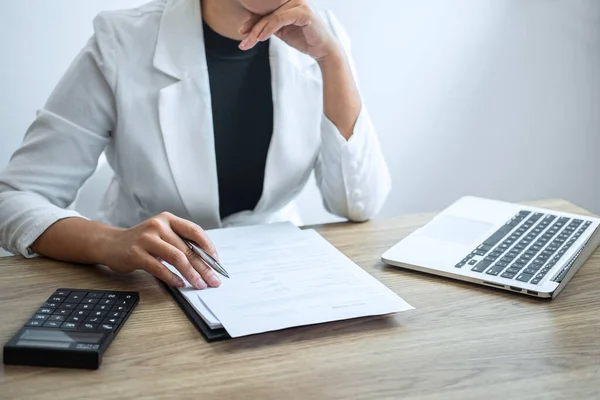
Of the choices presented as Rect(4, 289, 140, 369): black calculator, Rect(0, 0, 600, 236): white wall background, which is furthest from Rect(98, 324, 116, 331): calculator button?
Rect(0, 0, 600, 236): white wall background

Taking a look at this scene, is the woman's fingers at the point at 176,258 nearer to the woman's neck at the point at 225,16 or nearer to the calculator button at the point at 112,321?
the calculator button at the point at 112,321

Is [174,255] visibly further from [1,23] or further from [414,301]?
[1,23]

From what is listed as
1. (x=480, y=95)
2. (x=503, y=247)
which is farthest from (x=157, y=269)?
(x=480, y=95)

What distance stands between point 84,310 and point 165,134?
0.50m

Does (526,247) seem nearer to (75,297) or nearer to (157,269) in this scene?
(157,269)

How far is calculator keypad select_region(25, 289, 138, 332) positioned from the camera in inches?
32.8

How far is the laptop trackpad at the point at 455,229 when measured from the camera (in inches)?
45.6

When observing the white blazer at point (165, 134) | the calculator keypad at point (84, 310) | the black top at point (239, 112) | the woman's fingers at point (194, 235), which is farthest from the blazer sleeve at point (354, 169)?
the calculator keypad at point (84, 310)

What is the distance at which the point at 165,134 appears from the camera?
1306 millimetres

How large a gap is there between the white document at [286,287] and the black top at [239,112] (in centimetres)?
29

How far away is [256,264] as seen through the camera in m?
1.04

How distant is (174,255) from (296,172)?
0.50 metres

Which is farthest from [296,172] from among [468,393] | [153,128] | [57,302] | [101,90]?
[468,393]

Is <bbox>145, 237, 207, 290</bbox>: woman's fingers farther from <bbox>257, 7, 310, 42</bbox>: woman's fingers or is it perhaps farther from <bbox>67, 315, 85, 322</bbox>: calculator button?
<bbox>257, 7, 310, 42</bbox>: woman's fingers
